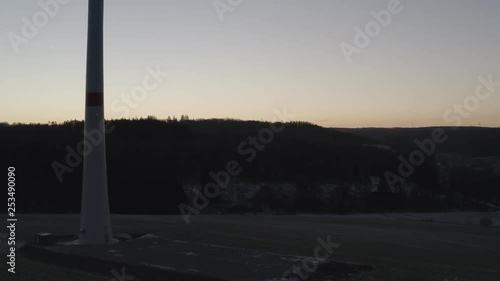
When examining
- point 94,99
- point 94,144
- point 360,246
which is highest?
point 94,99

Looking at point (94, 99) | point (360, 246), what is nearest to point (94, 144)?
point (94, 99)

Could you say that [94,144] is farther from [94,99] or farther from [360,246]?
[360,246]

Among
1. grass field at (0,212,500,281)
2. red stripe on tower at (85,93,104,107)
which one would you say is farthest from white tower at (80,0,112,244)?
grass field at (0,212,500,281)

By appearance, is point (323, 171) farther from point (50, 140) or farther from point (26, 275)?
point (26, 275)

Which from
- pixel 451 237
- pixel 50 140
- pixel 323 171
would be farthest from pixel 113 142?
pixel 451 237

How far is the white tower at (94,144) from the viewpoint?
46.8ft

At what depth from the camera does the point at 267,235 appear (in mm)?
17297

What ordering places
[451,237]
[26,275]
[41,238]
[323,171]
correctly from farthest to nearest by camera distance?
[323,171], [451,237], [41,238], [26,275]

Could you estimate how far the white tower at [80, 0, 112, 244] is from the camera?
1427 centimetres

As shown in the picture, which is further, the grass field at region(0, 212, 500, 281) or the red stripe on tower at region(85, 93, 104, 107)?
the red stripe on tower at region(85, 93, 104, 107)

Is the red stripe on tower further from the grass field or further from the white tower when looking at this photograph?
the grass field

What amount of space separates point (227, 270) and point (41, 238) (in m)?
5.96

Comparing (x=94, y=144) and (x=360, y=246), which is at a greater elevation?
(x=94, y=144)

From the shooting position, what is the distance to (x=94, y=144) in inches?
559
